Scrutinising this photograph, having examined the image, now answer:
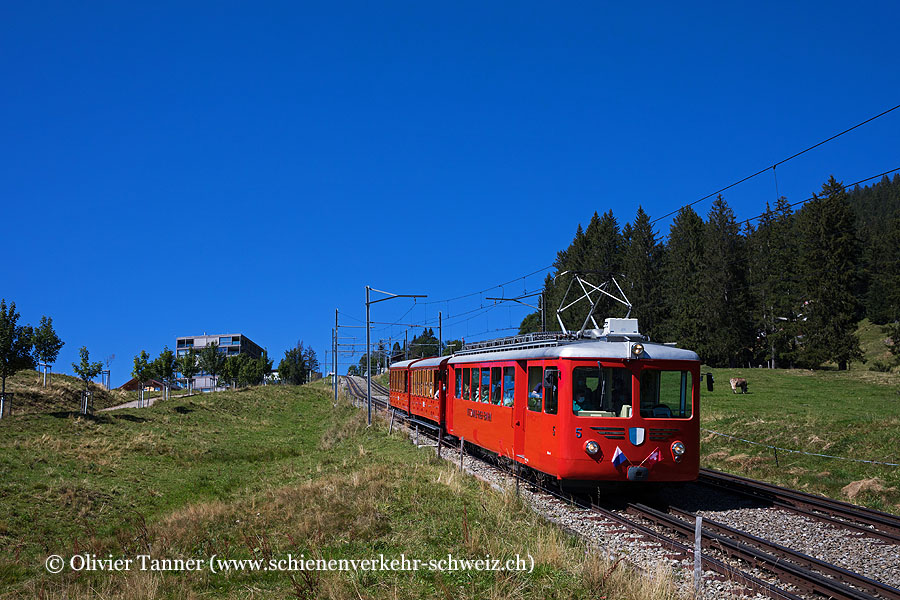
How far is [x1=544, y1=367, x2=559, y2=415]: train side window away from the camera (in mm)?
12398

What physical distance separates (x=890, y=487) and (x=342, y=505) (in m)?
10.9

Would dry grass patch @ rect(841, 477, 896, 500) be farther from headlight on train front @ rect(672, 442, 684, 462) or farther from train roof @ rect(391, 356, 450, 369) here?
train roof @ rect(391, 356, 450, 369)

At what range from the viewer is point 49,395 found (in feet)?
130

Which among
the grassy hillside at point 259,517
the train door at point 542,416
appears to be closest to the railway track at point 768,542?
the train door at point 542,416

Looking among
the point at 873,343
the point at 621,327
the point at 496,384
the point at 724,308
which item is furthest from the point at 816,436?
the point at 873,343

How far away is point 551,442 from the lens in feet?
41.3

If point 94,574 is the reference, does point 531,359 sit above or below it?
above

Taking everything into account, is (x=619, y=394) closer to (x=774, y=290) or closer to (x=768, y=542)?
(x=768, y=542)

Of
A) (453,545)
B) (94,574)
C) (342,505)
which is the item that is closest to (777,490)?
(453,545)

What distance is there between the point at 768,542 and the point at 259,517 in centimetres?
873

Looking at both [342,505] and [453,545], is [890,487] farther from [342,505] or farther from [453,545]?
[342,505]

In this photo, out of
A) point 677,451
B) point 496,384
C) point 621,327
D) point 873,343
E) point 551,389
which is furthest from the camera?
point 873,343

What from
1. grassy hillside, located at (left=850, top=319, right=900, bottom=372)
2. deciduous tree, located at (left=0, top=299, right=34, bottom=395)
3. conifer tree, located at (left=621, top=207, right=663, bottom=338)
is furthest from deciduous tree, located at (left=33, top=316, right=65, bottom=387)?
grassy hillside, located at (left=850, top=319, right=900, bottom=372)

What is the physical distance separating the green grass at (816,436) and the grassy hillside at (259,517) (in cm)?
776
